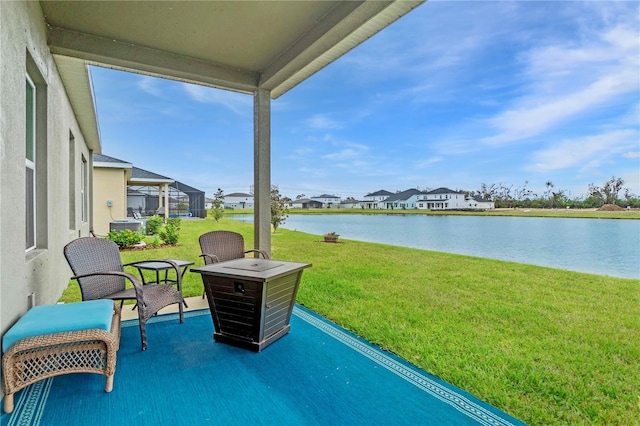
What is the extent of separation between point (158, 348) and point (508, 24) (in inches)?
499

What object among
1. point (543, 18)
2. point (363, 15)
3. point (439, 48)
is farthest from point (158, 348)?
point (439, 48)

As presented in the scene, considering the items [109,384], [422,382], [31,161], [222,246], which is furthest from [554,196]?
[31,161]

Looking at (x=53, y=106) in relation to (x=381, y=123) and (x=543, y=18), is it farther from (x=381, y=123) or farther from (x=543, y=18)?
(x=381, y=123)

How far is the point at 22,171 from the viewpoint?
238cm

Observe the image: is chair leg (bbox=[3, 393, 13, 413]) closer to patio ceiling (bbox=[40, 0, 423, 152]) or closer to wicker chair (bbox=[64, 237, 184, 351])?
wicker chair (bbox=[64, 237, 184, 351])

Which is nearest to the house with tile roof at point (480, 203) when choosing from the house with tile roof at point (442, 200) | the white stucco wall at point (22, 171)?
the house with tile roof at point (442, 200)

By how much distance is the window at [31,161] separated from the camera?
3070 millimetres

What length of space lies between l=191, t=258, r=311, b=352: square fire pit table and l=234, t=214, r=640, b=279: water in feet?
27.9

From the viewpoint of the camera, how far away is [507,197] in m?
23.9

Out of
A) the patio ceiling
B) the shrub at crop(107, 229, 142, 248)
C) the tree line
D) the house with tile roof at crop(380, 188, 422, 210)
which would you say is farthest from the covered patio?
the house with tile roof at crop(380, 188, 422, 210)

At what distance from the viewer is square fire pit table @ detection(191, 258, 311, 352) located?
274 centimetres

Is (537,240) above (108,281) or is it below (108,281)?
below

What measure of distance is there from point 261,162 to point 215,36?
1.71m

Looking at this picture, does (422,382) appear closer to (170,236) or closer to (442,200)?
(170,236)
